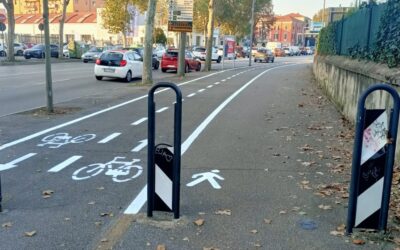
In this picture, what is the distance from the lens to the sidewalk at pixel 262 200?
4.20m

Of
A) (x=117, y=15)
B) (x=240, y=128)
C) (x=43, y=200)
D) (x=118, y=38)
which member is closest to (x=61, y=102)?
(x=240, y=128)

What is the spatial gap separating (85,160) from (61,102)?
25.3 ft

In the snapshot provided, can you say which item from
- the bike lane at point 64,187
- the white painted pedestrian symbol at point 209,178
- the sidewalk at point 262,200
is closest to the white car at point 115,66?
the bike lane at point 64,187

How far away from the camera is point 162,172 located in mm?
4605

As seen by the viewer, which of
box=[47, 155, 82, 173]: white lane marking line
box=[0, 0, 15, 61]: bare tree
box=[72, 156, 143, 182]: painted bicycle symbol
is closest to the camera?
box=[72, 156, 143, 182]: painted bicycle symbol

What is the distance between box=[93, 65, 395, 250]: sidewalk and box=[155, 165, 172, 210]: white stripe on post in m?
0.19

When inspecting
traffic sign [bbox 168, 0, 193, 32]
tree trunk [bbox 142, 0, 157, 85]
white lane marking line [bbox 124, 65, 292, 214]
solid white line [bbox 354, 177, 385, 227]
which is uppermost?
traffic sign [bbox 168, 0, 193, 32]

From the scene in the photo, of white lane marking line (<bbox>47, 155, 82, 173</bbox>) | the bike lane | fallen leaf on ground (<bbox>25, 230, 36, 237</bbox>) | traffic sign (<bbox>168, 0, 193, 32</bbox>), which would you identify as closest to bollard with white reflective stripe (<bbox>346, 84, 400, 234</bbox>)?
the bike lane

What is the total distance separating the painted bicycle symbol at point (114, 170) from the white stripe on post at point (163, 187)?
56.9 inches

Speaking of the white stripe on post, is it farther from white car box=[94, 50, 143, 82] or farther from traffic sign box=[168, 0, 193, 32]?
traffic sign box=[168, 0, 193, 32]

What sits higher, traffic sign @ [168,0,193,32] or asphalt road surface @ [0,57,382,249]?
traffic sign @ [168,0,193,32]

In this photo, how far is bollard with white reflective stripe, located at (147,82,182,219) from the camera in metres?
4.48

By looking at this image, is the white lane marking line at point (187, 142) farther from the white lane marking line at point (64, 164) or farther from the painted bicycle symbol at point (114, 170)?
the white lane marking line at point (64, 164)

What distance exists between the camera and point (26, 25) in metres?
105
